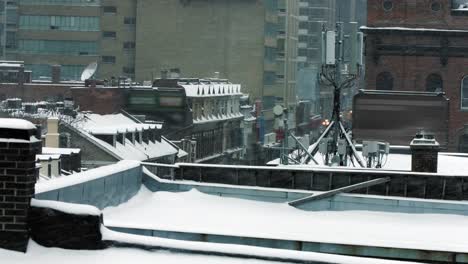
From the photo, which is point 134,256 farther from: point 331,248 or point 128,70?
point 128,70

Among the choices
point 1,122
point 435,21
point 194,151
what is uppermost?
point 435,21

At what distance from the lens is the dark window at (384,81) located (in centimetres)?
6850

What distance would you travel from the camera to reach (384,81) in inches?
2707

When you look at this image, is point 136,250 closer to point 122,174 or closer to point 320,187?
point 122,174

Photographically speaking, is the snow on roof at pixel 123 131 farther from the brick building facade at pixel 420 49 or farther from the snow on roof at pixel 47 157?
the snow on roof at pixel 47 157

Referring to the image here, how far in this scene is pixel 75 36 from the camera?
122938mm

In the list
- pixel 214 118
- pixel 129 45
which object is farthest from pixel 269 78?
pixel 214 118

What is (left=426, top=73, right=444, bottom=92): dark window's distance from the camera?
68812 millimetres

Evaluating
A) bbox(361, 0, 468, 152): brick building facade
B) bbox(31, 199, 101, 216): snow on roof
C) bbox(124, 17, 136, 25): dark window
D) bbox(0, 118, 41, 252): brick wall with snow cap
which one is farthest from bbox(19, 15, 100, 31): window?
bbox(31, 199, 101, 216): snow on roof

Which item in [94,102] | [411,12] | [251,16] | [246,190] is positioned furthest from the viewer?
[251,16]

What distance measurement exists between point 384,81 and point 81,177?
54.1 metres

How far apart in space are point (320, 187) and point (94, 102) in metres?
61.4

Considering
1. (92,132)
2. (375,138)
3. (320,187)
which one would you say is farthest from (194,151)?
(320,187)

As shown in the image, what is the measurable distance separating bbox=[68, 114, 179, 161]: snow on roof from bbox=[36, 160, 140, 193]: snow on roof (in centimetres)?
4274
